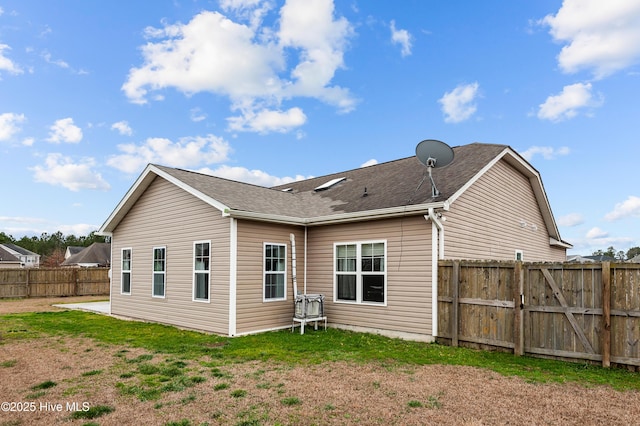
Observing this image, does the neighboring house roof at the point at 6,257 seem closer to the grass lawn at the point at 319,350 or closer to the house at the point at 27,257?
the house at the point at 27,257

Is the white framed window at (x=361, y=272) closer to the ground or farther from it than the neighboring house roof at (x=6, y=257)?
farther from it

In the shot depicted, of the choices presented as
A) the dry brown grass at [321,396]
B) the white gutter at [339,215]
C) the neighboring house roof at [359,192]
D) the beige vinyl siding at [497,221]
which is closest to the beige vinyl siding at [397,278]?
the white gutter at [339,215]

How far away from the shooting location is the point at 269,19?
13000 mm

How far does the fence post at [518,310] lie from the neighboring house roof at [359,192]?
74.0 inches

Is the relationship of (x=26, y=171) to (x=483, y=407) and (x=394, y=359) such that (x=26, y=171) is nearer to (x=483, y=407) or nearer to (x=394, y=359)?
(x=394, y=359)

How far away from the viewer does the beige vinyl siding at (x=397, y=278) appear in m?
8.67

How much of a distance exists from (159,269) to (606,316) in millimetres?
10501

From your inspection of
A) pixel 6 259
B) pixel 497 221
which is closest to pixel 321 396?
pixel 497 221

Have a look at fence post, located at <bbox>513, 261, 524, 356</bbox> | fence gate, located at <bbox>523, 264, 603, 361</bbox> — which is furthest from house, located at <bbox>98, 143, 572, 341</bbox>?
fence gate, located at <bbox>523, 264, 603, 361</bbox>

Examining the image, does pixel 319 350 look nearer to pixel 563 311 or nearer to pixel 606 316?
pixel 563 311

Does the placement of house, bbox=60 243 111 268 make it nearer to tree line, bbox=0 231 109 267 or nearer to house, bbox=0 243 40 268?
house, bbox=0 243 40 268

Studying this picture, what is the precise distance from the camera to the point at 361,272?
978cm

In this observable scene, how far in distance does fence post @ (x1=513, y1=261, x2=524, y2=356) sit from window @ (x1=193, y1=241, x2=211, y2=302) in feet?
22.3

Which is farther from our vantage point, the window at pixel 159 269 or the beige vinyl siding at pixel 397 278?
the window at pixel 159 269
